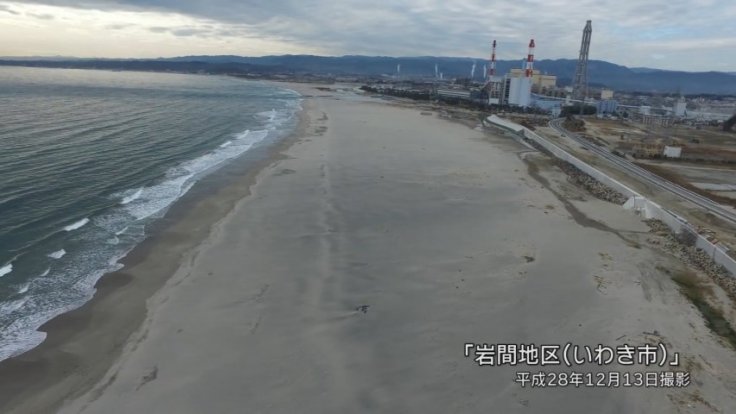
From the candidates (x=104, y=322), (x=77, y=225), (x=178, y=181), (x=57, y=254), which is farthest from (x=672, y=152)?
(x=57, y=254)

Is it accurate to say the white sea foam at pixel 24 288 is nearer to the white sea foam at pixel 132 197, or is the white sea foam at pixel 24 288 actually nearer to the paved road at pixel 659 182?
the white sea foam at pixel 132 197

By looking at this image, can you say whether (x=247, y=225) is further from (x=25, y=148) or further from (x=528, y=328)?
(x=25, y=148)

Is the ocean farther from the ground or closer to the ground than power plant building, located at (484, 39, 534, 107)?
closer to the ground

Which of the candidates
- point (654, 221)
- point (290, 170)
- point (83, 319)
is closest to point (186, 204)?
point (290, 170)

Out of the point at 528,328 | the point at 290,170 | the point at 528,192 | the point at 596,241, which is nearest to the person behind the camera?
the point at 528,328

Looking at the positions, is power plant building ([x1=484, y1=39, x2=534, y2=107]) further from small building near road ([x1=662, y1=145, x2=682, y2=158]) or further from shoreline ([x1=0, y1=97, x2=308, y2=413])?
shoreline ([x1=0, y1=97, x2=308, y2=413])

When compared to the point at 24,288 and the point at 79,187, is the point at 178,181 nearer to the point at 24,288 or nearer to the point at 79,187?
the point at 79,187

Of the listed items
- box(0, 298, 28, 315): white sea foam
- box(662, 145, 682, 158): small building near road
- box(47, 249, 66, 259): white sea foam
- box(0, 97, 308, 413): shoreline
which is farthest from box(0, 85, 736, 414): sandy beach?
box(662, 145, 682, 158): small building near road
